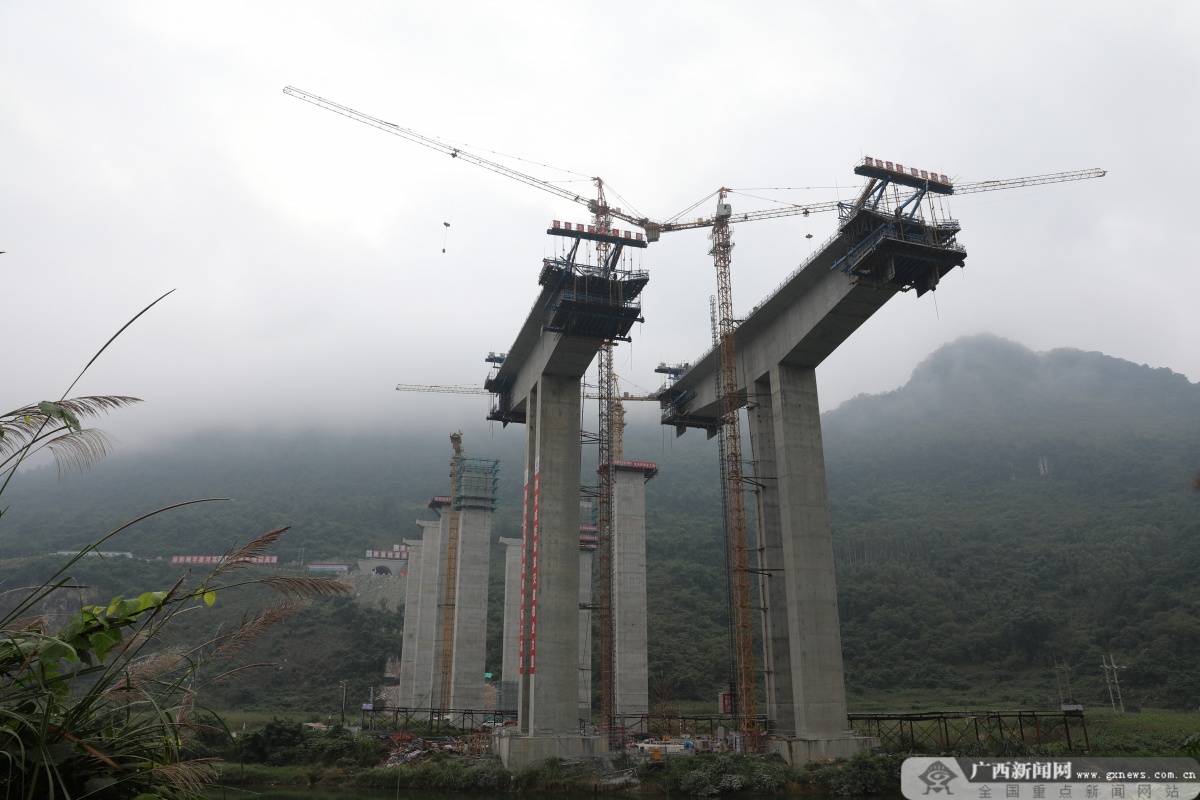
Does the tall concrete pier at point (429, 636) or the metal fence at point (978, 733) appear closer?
the metal fence at point (978, 733)

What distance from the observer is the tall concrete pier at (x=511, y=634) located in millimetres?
64500

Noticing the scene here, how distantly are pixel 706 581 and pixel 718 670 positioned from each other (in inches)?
949

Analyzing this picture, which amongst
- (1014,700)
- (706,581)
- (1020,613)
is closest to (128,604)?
(1014,700)

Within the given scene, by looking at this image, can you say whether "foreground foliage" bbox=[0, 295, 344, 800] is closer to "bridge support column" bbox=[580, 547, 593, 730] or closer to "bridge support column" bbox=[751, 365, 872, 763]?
"bridge support column" bbox=[751, 365, 872, 763]

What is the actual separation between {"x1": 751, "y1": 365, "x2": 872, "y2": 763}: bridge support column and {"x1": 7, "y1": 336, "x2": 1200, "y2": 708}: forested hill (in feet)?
57.0

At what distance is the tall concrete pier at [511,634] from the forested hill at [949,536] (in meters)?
13.0

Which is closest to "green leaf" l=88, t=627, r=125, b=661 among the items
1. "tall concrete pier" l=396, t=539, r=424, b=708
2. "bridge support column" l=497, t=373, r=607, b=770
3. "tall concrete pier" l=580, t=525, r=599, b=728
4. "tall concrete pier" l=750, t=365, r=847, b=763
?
"tall concrete pier" l=750, t=365, r=847, b=763

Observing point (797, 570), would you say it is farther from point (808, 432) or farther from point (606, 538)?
point (606, 538)

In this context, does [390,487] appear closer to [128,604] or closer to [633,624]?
[633,624]

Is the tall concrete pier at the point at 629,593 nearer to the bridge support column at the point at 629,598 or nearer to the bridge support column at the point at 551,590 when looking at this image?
the bridge support column at the point at 629,598

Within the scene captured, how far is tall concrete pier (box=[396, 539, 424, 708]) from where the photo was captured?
239 feet

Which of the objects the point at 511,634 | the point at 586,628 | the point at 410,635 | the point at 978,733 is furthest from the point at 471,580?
the point at 978,733

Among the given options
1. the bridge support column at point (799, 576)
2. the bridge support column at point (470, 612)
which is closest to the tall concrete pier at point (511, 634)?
the bridge support column at point (470, 612)

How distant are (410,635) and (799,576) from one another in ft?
161
